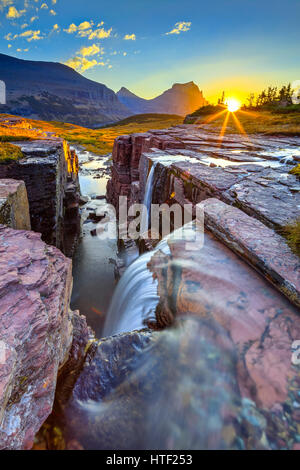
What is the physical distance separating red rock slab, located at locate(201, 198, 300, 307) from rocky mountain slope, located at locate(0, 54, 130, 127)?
398ft

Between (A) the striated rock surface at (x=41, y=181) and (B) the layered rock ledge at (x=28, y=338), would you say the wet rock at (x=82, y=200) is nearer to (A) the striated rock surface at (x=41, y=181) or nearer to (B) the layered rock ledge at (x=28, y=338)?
(A) the striated rock surface at (x=41, y=181)

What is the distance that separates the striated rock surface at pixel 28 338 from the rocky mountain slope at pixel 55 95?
399 feet

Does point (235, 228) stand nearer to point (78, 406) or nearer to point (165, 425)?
point (165, 425)

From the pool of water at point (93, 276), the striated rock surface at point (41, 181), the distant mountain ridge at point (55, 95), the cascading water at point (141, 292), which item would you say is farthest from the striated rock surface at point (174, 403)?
the distant mountain ridge at point (55, 95)

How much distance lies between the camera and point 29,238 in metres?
2.28

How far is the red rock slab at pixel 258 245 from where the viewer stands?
1.97m

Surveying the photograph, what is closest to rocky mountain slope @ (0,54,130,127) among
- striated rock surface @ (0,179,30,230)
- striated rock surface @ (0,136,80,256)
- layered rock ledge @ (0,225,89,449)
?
striated rock surface @ (0,136,80,256)

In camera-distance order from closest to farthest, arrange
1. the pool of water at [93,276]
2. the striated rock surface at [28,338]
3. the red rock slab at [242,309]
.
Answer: the striated rock surface at [28,338] < the red rock slab at [242,309] < the pool of water at [93,276]

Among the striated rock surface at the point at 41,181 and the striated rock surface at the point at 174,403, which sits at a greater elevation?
the striated rock surface at the point at 41,181

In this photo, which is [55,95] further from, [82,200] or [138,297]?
[138,297]

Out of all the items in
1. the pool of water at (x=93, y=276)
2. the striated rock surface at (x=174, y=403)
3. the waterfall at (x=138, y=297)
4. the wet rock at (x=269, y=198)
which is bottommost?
the pool of water at (x=93, y=276)

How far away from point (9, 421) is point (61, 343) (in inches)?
24.0

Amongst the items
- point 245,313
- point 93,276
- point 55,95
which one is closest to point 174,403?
point 245,313

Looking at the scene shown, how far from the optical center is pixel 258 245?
2379 mm
